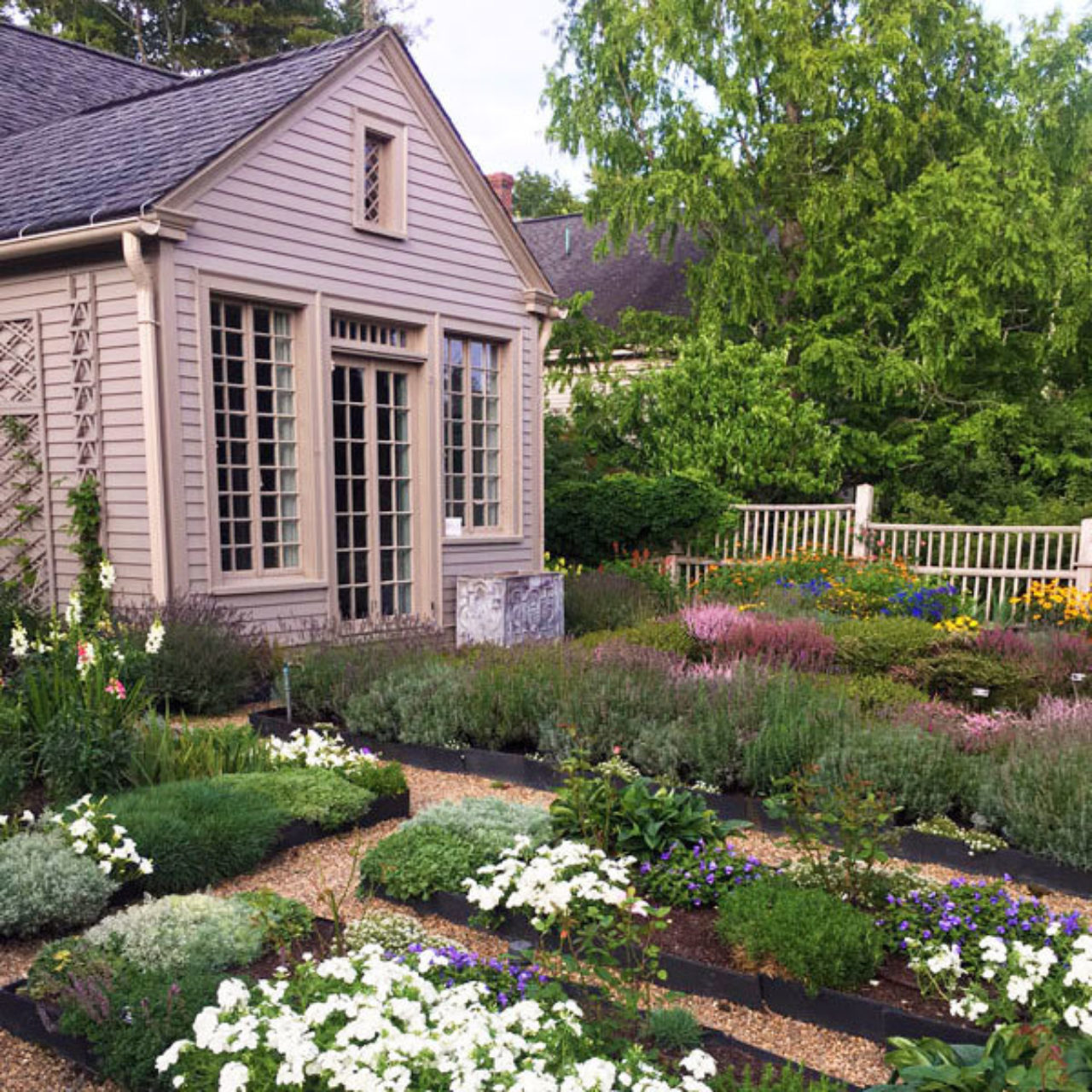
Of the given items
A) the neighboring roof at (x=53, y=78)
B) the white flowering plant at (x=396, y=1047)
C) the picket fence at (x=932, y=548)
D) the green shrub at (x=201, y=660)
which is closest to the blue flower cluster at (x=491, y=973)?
the white flowering plant at (x=396, y=1047)

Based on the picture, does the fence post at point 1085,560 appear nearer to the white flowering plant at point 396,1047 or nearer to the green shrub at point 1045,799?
the green shrub at point 1045,799

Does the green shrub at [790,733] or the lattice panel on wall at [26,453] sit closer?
the green shrub at [790,733]

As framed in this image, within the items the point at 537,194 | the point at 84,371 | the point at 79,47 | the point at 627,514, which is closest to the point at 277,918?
the point at 84,371

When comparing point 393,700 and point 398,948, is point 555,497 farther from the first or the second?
point 398,948

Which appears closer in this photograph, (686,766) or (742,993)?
(742,993)

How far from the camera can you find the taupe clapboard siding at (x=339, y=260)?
7.73m

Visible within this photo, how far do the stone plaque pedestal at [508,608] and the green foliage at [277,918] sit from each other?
5726 mm

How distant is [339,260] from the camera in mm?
8930

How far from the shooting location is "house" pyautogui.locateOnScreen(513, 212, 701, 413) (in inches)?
729

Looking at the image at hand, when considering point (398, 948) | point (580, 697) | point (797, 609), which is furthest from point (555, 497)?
point (398, 948)

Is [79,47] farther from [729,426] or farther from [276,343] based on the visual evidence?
[729,426]

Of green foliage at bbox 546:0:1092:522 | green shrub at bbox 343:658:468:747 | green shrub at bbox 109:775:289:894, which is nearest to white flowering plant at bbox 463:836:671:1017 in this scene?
green shrub at bbox 109:775:289:894

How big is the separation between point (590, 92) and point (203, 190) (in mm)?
10189

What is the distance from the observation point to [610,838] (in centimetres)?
420
